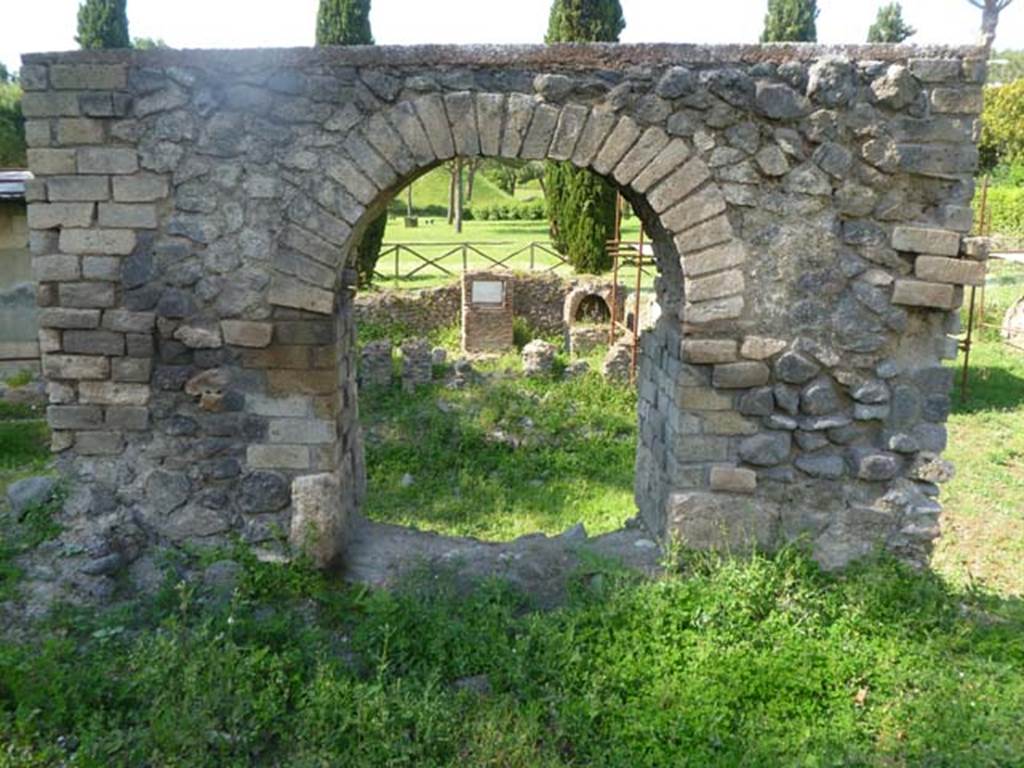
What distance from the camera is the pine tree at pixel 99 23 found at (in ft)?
60.4

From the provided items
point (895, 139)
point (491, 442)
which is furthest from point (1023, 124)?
point (895, 139)

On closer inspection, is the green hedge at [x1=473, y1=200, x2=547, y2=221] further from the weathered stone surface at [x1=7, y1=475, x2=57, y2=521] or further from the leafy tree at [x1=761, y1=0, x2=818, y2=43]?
the weathered stone surface at [x1=7, y1=475, x2=57, y2=521]

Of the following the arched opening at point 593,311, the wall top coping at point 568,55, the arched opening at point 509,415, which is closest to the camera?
the wall top coping at point 568,55

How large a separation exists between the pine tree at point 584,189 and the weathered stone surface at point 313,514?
12.3 m

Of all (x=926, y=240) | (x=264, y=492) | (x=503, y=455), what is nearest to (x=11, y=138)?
(x=503, y=455)

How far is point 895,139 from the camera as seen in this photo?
452 cm

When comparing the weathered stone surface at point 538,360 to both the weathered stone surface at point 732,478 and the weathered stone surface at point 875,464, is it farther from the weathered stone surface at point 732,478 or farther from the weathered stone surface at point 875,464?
the weathered stone surface at point 875,464

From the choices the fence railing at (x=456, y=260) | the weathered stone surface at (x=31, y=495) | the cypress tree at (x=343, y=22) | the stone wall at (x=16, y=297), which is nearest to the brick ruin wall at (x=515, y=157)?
the weathered stone surface at (x=31, y=495)

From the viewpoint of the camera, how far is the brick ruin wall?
4.48 meters

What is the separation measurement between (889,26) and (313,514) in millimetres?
28358

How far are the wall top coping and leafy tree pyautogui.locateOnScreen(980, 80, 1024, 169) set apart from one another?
26.6 m

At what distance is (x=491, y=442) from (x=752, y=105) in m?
6.37

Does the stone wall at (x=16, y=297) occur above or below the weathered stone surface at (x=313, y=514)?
above

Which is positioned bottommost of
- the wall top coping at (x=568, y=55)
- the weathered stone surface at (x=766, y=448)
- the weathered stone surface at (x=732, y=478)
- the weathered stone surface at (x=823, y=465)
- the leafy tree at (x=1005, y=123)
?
the weathered stone surface at (x=732, y=478)
